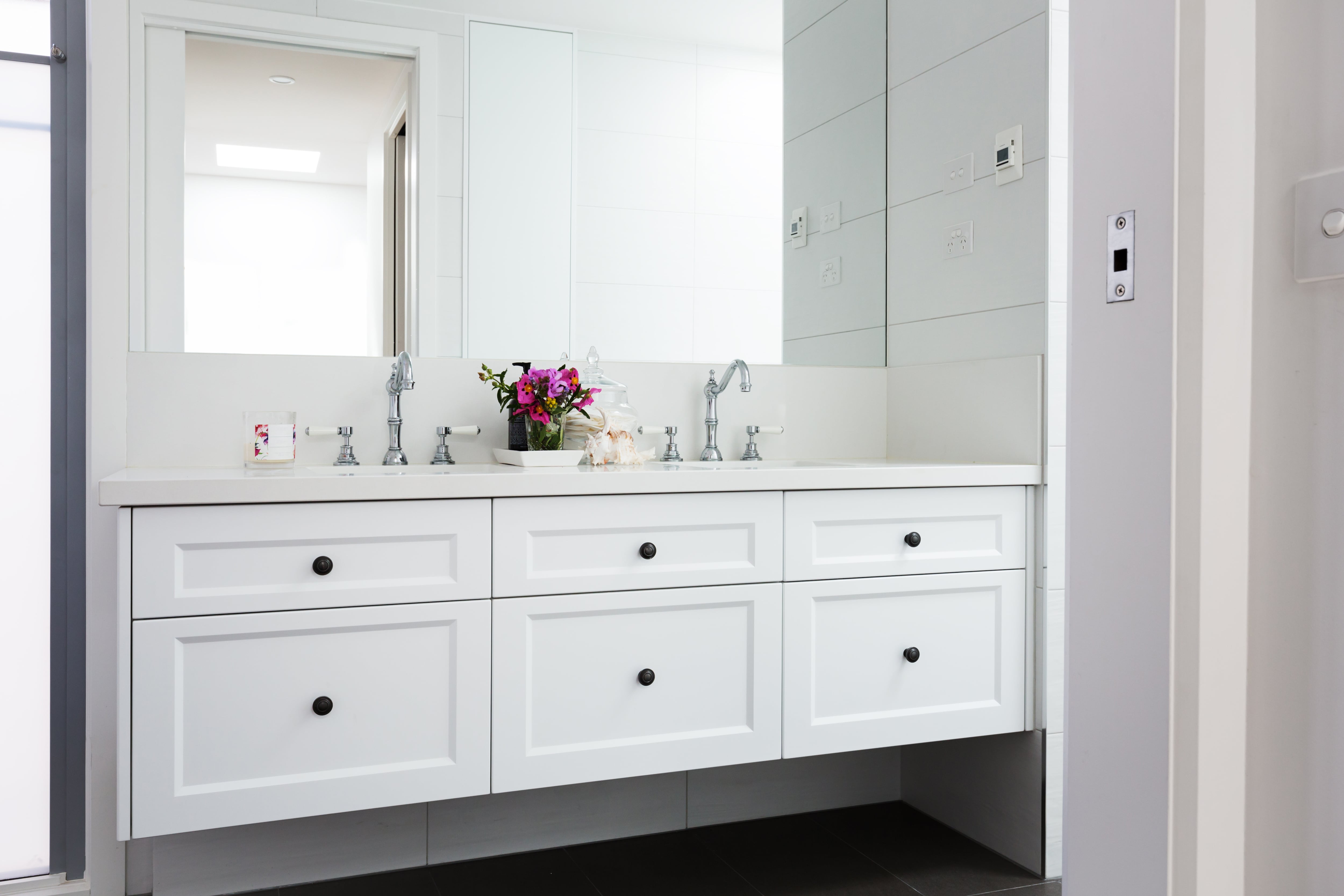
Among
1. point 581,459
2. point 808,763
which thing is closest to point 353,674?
point 581,459

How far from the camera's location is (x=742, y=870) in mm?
1968

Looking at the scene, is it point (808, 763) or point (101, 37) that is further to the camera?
point (808, 763)

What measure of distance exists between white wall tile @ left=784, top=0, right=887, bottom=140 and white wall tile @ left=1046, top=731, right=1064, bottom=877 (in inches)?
58.5

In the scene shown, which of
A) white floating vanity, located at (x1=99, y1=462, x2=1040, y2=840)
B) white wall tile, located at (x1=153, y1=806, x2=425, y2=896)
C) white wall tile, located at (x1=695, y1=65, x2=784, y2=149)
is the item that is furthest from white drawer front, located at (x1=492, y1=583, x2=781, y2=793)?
white wall tile, located at (x1=695, y1=65, x2=784, y2=149)

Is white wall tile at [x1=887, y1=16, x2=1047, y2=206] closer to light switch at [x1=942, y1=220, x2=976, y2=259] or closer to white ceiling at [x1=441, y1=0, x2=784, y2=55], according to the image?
light switch at [x1=942, y1=220, x2=976, y2=259]

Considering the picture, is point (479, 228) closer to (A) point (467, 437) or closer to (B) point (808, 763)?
(A) point (467, 437)

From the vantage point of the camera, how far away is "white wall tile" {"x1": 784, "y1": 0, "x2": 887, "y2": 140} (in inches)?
92.7

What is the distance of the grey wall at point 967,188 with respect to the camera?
194 cm

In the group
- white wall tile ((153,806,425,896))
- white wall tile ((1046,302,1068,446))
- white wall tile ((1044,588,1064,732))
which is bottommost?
white wall tile ((153,806,425,896))

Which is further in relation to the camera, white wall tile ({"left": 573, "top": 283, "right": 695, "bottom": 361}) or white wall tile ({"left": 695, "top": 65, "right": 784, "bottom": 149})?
white wall tile ({"left": 695, "top": 65, "right": 784, "bottom": 149})

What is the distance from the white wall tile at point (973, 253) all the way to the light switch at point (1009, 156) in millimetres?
14

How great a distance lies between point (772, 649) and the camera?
1722 millimetres

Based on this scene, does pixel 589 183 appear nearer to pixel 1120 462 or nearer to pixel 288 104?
pixel 288 104

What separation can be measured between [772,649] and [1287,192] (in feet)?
3.97
